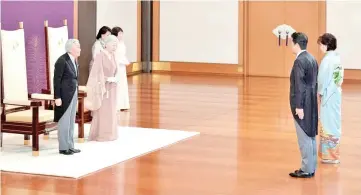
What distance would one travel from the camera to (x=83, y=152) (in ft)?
26.5

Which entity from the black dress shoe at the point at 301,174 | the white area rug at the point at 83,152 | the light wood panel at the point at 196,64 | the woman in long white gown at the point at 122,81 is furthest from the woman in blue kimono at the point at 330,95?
the light wood panel at the point at 196,64

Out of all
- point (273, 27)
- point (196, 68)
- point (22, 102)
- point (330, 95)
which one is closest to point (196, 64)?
point (196, 68)

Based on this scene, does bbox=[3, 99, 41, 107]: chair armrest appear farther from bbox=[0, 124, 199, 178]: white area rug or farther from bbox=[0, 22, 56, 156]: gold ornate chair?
bbox=[0, 124, 199, 178]: white area rug

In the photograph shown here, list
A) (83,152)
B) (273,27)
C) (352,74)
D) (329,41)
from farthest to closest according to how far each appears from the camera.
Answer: (273,27)
(352,74)
(83,152)
(329,41)

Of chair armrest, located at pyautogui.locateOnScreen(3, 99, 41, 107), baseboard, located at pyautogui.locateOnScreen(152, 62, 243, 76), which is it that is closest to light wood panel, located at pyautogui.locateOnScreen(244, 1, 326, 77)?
baseboard, located at pyautogui.locateOnScreen(152, 62, 243, 76)

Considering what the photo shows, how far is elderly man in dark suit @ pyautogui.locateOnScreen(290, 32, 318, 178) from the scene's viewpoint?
6.93 meters

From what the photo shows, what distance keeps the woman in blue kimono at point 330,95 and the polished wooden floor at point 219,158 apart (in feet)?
0.69

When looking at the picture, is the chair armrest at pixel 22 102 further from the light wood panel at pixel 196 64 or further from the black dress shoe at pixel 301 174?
the light wood panel at pixel 196 64

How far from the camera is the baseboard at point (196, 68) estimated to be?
16.9 meters

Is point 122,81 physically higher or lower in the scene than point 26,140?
higher

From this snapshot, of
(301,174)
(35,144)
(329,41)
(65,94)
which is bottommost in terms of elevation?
(301,174)

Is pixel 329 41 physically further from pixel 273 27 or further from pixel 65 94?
pixel 273 27

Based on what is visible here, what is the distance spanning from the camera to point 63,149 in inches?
313

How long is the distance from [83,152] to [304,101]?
96.5 inches
